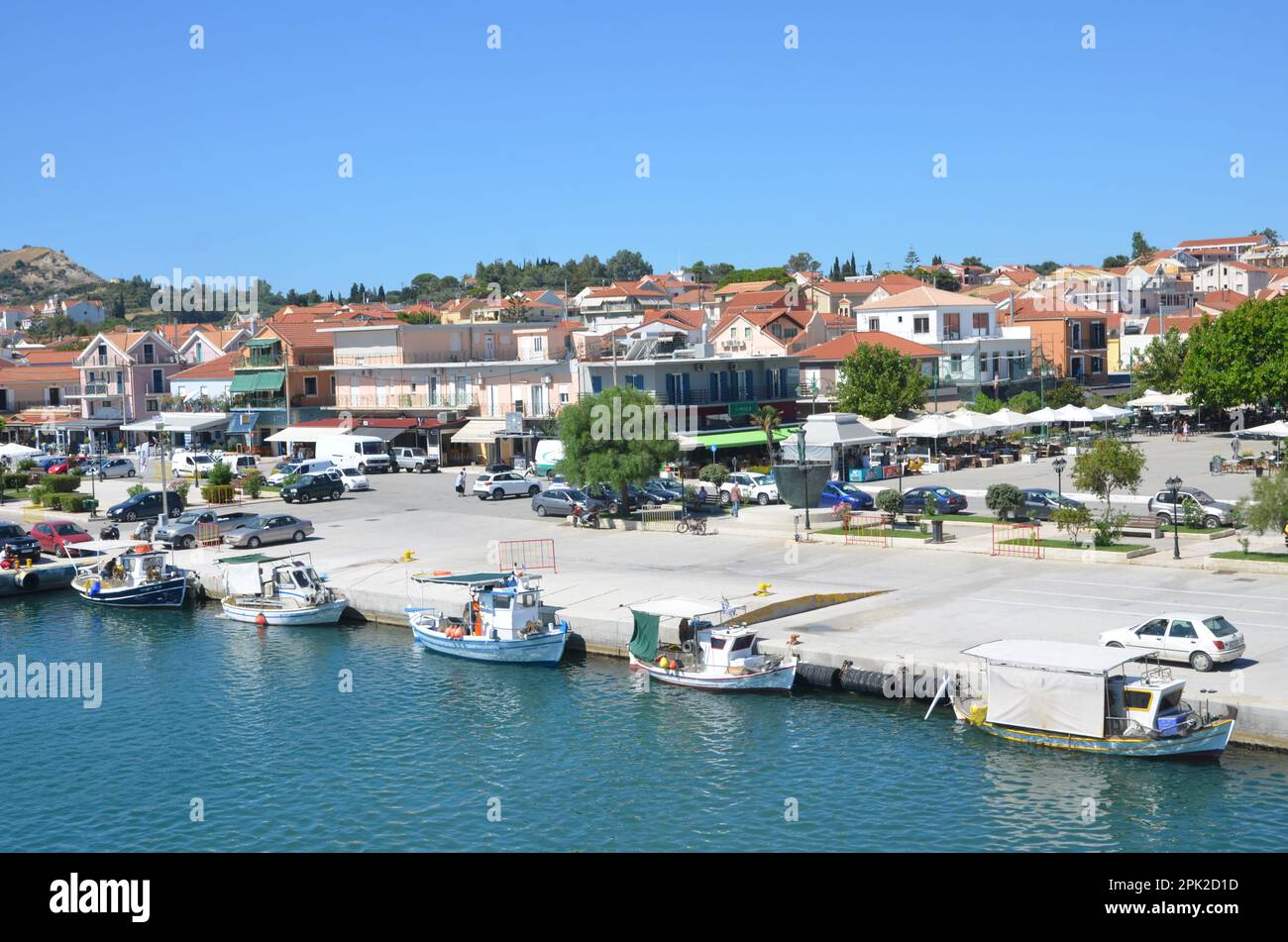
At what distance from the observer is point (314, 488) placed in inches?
2386

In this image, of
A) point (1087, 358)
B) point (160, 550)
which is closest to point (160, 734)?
point (160, 550)

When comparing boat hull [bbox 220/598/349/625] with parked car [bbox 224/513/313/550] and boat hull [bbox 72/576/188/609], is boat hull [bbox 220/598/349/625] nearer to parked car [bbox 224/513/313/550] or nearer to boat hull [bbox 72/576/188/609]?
boat hull [bbox 72/576/188/609]

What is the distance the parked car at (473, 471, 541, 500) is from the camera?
2327 inches

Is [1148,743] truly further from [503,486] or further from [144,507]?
[144,507]

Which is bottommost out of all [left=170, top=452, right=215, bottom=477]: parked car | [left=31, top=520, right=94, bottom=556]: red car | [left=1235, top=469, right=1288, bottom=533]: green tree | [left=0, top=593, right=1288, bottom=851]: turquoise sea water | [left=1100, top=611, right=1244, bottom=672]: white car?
[left=0, top=593, right=1288, bottom=851]: turquoise sea water

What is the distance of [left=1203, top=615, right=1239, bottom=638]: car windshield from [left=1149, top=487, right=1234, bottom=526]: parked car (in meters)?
15.1

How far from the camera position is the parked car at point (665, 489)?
5406 centimetres

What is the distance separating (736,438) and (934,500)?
20124 mm

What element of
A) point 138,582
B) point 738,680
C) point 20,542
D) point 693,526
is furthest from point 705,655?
point 20,542

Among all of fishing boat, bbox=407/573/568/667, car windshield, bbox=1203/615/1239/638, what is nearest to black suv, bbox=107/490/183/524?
fishing boat, bbox=407/573/568/667

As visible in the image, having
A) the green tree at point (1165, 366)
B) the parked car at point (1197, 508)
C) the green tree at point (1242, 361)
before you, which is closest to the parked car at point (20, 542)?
the parked car at point (1197, 508)

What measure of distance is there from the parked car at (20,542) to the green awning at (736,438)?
98.0ft
